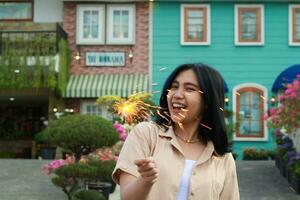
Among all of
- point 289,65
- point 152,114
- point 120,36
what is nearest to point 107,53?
point 120,36

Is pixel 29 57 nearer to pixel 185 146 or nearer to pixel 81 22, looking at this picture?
pixel 81 22

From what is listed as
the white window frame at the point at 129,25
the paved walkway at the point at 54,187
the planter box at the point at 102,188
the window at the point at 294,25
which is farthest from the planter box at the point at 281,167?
the white window frame at the point at 129,25

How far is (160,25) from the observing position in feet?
57.9

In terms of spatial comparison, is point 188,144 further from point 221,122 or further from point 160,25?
point 160,25

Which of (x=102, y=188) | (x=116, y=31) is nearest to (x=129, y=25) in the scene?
(x=116, y=31)

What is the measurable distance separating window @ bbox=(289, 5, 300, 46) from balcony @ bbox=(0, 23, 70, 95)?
6986 mm

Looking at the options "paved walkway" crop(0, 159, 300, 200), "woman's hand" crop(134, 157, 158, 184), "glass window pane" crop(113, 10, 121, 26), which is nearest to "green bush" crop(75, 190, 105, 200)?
"paved walkway" crop(0, 159, 300, 200)

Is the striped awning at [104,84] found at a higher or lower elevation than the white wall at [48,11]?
lower

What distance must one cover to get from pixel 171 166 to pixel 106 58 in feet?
50.9

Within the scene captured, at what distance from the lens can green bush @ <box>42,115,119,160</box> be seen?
875 cm

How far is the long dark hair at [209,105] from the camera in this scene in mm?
2279

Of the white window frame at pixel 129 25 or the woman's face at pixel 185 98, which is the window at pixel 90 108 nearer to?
the white window frame at pixel 129 25

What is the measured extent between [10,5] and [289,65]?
358 inches

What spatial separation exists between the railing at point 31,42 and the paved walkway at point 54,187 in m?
4.16
